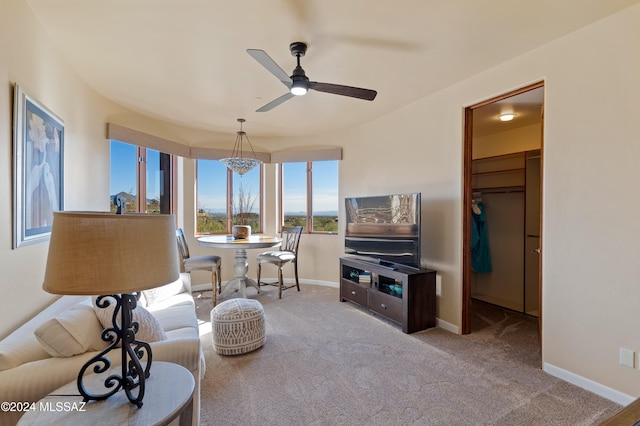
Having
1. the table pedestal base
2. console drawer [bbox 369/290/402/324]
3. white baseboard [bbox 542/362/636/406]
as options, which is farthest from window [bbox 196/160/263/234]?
white baseboard [bbox 542/362/636/406]

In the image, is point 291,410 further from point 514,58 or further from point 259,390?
point 514,58

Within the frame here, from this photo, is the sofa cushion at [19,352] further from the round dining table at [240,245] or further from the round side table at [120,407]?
the round dining table at [240,245]

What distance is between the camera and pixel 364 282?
387 cm

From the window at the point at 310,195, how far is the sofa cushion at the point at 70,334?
12.9 feet

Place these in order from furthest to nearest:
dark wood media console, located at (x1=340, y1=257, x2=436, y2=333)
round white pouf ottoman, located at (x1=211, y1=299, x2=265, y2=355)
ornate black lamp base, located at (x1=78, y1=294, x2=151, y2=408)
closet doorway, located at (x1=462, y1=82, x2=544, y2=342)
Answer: closet doorway, located at (x1=462, y1=82, x2=544, y2=342)
dark wood media console, located at (x1=340, y1=257, x2=436, y2=333)
round white pouf ottoman, located at (x1=211, y1=299, x2=265, y2=355)
ornate black lamp base, located at (x1=78, y1=294, x2=151, y2=408)

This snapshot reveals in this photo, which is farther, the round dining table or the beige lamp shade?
the round dining table

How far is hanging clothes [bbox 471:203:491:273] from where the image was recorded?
415cm

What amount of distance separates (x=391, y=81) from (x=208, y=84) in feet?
6.06

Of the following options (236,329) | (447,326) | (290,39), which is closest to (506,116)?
(447,326)

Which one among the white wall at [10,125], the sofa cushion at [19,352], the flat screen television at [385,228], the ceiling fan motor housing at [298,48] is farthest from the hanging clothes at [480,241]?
the white wall at [10,125]

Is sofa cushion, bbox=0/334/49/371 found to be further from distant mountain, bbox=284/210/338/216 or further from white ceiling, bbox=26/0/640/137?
distant mountain, bbox=284/210/338/216

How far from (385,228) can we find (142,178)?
3537mm

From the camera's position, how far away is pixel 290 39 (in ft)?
7.46

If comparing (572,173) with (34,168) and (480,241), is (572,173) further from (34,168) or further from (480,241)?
(34,168)
